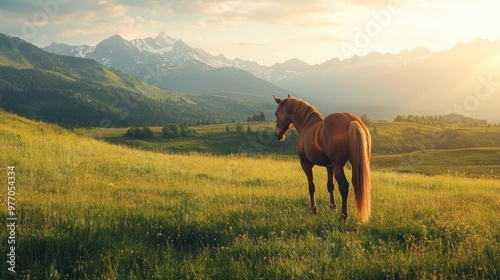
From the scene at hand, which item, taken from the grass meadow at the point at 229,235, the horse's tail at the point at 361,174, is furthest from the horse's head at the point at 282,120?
the horse's tail at the point at 361,174

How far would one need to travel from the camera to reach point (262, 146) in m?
139

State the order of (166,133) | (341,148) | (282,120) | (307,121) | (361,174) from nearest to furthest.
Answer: (361,174) < (341,148) < (307,121) < (282,120) < (166,133)

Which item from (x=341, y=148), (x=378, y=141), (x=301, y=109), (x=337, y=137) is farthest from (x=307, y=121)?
(x=378, y=141)

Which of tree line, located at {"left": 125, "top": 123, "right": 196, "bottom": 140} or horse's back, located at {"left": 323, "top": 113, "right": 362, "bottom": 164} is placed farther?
tree line, located at {"left": 125, "top": 123, "right": 196, "bottom": 140}

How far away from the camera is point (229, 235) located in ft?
23.3

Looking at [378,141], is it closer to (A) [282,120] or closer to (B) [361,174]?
(A) [282,120]

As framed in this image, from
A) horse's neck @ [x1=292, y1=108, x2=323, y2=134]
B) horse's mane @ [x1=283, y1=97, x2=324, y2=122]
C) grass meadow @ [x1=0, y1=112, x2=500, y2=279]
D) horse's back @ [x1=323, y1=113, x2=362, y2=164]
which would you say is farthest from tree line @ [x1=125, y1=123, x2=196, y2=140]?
horse's back @ [x1=323, y1=113, x2=362, y2=164]

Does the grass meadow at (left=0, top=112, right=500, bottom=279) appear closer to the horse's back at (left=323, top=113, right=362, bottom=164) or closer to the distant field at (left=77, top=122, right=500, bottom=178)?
the horse's back at (left=323, top=113, right=362, bottom=164)

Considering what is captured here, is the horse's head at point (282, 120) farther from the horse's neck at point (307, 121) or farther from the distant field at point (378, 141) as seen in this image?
the distant field at point (378, 141)

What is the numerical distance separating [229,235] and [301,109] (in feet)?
16.0

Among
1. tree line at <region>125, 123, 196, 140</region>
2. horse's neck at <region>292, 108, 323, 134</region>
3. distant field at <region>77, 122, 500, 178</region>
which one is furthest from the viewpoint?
tree line at <region>125, 123, 196, 140</region>

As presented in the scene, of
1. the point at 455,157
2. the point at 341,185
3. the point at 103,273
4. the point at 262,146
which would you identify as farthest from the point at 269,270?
the point at 262,146

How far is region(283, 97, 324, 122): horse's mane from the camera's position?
10019 mm

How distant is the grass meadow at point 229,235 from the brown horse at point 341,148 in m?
0.70
